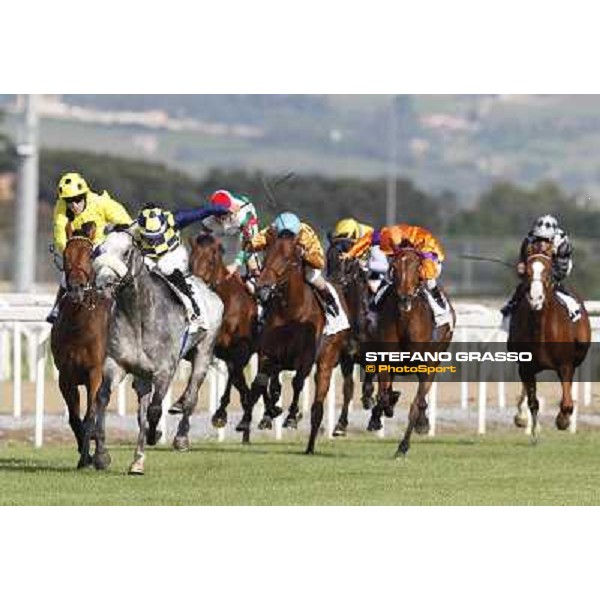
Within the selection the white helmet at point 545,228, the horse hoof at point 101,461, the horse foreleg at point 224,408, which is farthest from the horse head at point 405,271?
the horse hoof at point 101,461

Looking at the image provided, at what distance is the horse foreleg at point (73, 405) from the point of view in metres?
13.4

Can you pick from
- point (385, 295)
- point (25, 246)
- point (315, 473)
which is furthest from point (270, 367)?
point (25, 246)

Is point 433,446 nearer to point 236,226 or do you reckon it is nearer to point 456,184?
point 236,226

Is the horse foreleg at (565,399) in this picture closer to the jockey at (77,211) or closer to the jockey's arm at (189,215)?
the jockey's arm at (189,215)

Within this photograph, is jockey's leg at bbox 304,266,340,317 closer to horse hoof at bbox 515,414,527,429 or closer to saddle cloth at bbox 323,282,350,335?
saddle cloth at bbox 323,282,350,335

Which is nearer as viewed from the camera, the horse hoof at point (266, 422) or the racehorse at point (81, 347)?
the racehorse at point (81, 347)

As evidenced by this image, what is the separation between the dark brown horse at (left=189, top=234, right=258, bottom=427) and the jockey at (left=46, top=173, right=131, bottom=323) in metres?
2.53

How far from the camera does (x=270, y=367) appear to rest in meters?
15.4

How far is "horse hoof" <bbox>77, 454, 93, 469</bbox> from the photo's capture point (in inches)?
527

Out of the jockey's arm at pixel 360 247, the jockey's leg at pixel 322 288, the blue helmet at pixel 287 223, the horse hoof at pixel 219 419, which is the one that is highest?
the blue helmet at pixel 287 223

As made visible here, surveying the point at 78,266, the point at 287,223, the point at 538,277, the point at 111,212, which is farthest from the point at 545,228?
the point at 78,266

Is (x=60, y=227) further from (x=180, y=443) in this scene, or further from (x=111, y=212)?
(x=180, y=443)

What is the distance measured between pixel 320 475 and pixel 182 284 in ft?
5.11

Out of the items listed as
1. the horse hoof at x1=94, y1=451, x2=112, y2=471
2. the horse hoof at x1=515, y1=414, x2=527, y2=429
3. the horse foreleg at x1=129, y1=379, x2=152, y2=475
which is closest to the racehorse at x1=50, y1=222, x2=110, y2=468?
the horse hoof at x1=94, y1=451, x2=112, y2=471
